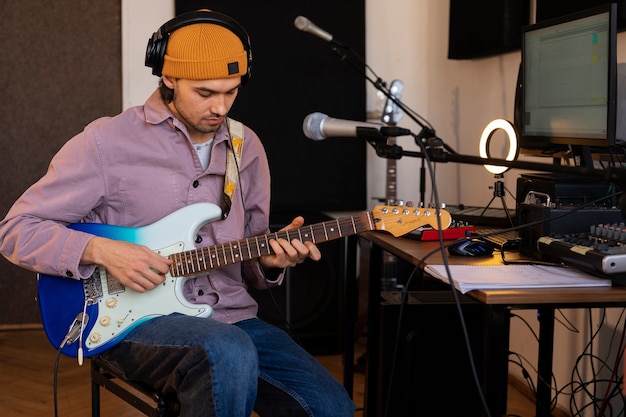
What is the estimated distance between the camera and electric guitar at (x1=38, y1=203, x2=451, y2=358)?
1905 mm

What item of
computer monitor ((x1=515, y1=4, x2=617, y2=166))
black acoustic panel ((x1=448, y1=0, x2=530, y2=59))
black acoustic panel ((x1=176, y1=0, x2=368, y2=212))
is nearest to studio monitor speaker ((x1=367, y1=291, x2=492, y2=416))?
computer monitor ((x1=515, y1=4, x2=617, y2=166))

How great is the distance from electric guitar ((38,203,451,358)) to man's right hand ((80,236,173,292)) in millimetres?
44

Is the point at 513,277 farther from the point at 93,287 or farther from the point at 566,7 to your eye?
the point at 566,7

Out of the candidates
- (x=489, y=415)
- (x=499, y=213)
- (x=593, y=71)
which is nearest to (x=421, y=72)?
(x=499, y=213)

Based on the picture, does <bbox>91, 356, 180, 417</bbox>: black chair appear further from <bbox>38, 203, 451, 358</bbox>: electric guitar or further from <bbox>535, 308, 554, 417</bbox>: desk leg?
<bbox>535, 308, 554, 417</bbox>: desk leg

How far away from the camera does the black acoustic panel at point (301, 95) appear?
13.2ft

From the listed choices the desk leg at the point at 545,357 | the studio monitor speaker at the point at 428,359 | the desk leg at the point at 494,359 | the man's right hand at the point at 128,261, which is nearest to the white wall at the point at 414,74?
the desk leg at the point at 545,357

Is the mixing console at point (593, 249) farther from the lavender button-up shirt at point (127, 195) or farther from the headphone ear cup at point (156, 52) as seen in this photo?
the headphone ear cup at point (156, 52)

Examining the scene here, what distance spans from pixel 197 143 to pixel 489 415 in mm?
1059

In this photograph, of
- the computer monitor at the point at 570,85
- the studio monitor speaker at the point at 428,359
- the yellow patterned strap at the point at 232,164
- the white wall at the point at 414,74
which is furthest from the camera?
the white wall at the point at 414,74

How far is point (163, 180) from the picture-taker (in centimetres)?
206

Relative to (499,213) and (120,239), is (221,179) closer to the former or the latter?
(120,239)

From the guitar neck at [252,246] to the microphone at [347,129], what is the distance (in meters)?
0.24

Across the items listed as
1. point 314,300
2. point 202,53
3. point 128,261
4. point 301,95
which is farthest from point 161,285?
point 301,95
